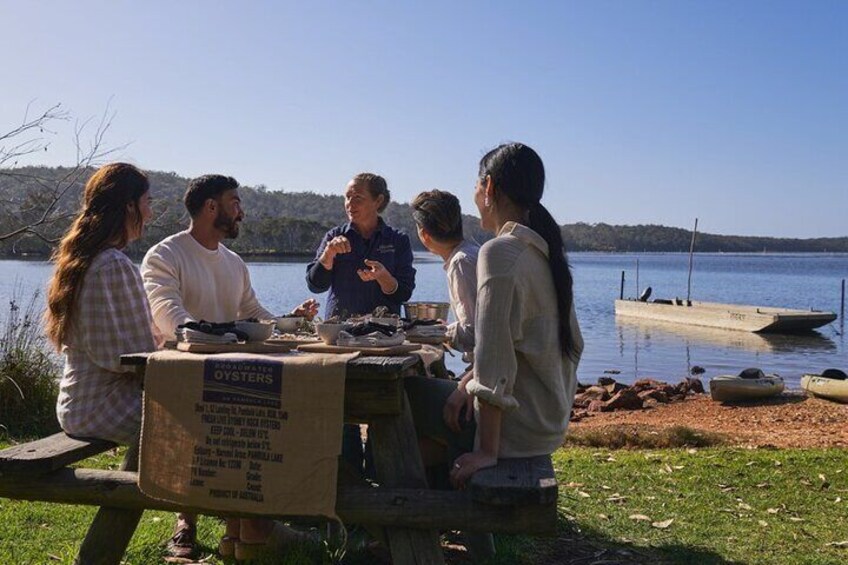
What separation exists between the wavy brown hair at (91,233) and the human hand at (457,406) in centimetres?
164

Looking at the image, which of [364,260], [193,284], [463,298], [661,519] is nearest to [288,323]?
[193,284]

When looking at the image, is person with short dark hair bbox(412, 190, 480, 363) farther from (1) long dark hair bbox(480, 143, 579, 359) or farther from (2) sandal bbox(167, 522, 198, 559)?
(2) sandal bbox(167, 522, 198, 559)

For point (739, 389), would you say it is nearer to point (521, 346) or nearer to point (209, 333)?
point (521, 346)

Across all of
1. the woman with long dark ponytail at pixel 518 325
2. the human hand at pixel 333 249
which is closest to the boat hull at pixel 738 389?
the human hand at pixel 333 249

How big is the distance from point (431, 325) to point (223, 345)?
47.2 inches

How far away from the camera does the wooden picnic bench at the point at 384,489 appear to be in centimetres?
315

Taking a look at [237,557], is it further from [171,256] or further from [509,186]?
[509,186]

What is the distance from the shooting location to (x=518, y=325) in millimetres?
3221

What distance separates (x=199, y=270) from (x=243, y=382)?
162cm

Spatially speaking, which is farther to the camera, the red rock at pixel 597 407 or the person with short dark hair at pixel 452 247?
the red rock at pixel 597 407

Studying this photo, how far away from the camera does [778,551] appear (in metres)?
4.90

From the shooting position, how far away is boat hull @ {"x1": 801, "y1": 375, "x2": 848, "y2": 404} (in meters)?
15.1

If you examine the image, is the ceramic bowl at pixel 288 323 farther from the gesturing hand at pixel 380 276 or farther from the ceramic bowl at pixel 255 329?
the gesturing hand at pixel 380 276

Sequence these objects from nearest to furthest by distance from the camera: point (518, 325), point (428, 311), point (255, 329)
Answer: point (518, 325)
point (255, 329)
point (428, 311)
